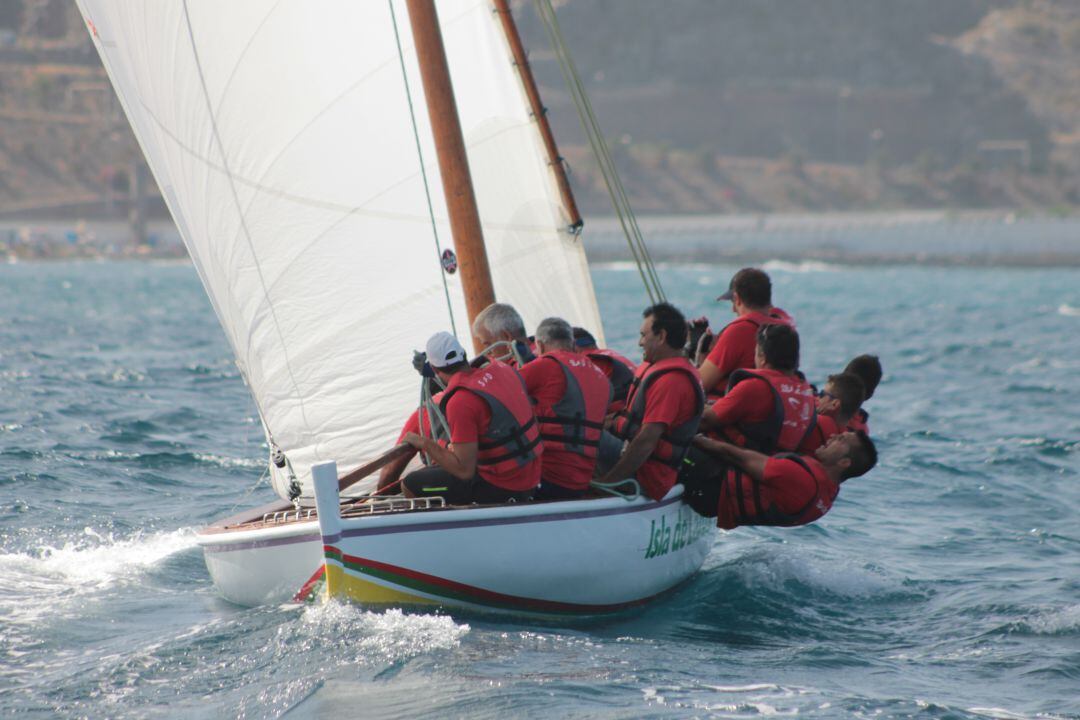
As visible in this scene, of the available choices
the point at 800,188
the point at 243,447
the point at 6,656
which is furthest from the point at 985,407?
the point at 800,188

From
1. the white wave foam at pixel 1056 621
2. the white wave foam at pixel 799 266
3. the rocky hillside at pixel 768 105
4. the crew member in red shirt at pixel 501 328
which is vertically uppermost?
the rocky hillside at pixel 768 105

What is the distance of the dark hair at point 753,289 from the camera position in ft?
25.3

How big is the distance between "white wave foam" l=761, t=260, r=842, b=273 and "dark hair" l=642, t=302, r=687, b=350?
256 ft

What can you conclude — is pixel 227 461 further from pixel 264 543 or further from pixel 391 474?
pixel 264 543

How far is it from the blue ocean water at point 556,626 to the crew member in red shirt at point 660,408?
81 centimetres

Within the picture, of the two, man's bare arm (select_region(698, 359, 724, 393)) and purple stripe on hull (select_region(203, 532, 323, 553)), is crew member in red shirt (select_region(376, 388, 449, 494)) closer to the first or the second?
purple stripe on hull (select_region(203, 532, 323, 553))

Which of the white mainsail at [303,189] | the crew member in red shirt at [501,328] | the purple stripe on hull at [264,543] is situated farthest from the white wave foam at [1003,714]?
the white mainsail at [303,189]

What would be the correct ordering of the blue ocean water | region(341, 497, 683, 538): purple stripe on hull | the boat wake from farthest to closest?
1. the boat wake
2. region(341, 497, 683, 538): purple stripe on hull
3. the blue ocean water

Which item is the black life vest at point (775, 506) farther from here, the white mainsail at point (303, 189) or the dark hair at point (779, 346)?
the white mainsail at point (303, 189)

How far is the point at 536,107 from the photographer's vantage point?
8.61 metres

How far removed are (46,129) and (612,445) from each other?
9900cm

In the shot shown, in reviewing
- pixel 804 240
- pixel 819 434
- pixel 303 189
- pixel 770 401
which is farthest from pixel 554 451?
pixel 804 240

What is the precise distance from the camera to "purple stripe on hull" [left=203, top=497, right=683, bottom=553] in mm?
6016

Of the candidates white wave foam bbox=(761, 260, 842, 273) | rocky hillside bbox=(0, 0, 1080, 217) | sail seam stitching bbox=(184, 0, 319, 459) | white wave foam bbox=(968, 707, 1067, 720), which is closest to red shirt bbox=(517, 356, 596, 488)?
sail seam stitching bbox=(184, 0, 319, 459)
